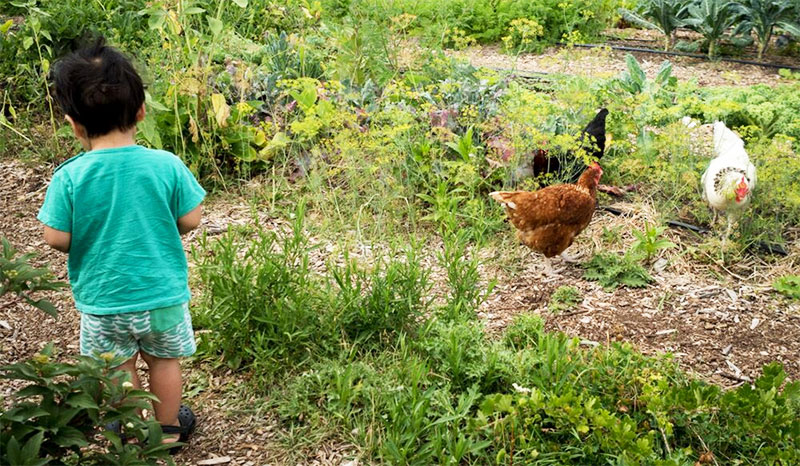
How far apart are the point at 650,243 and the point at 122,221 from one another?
2.77 metres

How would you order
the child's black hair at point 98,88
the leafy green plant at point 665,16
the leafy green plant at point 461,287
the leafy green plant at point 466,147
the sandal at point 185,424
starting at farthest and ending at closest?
the leafy green plant at point 665,16
the leafy green plant at point 466,147
the leafy green plant at point 461,287
the sandal at point 185,424
the child's black hair at point 98,88

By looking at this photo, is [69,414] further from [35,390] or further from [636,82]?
[636,82]

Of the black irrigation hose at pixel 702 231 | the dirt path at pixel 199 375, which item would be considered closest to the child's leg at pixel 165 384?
the dirt path at pixel 199 375

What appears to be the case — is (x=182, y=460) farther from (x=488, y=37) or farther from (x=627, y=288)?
(x=488, y=37)

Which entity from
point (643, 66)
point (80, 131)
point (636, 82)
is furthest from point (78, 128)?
point (643, 66)

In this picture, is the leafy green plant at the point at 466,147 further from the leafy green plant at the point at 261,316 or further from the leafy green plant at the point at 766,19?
the leafy green plant at the point at 766,19

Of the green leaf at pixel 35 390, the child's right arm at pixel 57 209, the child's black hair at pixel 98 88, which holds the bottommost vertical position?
the green leaf at pixel 35 390

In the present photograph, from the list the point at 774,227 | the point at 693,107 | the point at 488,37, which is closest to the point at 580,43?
the point at 488,37

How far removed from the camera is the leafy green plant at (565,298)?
3926 millimetres

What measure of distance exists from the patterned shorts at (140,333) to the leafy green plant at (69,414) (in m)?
0.46

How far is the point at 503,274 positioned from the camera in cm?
424

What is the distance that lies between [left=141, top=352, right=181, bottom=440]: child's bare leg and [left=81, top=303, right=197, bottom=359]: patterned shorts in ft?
0.13

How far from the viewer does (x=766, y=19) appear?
8016 millimetres

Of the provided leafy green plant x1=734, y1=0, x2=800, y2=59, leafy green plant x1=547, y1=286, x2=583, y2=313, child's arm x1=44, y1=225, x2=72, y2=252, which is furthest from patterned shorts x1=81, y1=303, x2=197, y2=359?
leafy green plant x1=734, y1=0, x2=800, y2=59
